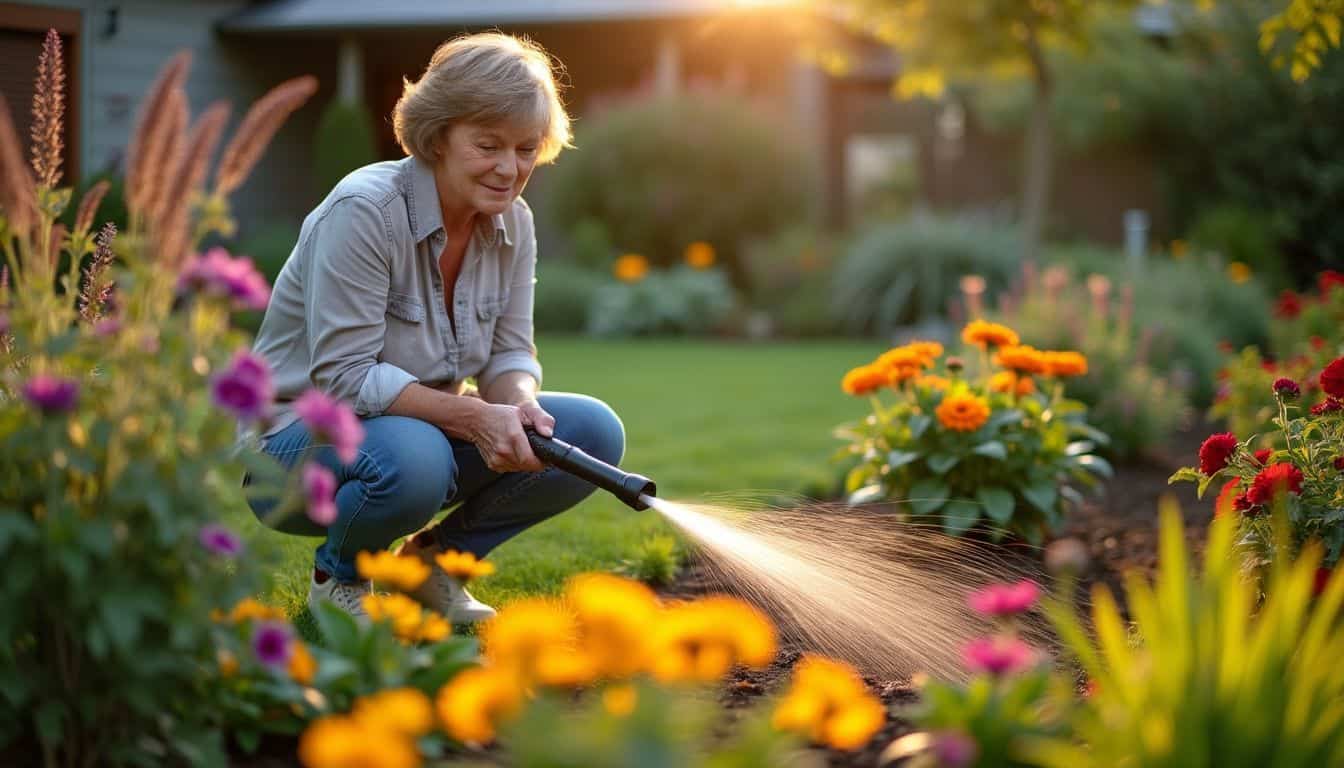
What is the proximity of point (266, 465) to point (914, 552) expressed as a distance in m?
2.23

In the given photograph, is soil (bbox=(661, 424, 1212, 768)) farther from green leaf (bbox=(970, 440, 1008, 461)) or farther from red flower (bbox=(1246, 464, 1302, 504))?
red flower (bbox=(1246, 464, 1302, 504))

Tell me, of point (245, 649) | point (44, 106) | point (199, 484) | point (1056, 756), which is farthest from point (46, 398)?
point (1056, 756)

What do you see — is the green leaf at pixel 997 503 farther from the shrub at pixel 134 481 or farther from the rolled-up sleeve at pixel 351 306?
the shrub at pixel 134 481

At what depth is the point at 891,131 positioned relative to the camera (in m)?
Answer: 17.4

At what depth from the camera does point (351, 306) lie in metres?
3.01

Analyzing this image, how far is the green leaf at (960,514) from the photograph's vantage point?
3992 millimetres

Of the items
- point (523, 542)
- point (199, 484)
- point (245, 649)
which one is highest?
point (199, 484)

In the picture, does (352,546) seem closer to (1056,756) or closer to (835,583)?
(835,583)

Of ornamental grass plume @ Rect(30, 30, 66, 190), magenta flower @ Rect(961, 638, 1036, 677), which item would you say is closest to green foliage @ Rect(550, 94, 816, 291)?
ornamental grass plume @ Rect(30, 30, 66, 190)

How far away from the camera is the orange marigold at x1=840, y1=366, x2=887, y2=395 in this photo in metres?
3.89

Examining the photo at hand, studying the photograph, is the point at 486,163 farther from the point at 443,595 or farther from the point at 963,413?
the point at 963,413

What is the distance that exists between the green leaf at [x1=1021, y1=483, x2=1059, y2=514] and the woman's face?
5.87 feet

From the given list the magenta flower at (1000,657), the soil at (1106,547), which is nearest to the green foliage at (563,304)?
the soil at (1106,547)

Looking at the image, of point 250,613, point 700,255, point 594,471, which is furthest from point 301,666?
point 700,255
